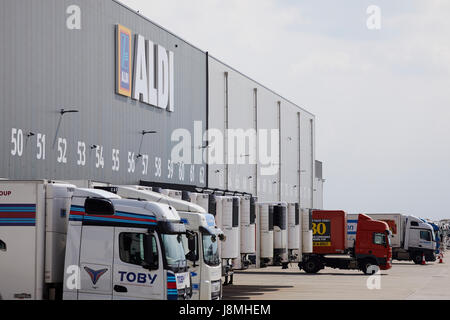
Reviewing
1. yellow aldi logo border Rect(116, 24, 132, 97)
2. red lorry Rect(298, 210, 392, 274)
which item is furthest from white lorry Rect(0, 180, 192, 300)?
red lorry Rect(298, 210, 392, 274)

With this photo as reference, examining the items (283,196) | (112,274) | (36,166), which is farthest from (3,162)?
(283,196)

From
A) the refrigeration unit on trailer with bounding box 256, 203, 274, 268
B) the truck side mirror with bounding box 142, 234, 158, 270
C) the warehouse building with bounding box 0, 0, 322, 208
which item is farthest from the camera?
the refrigeration unit on trailer with bounding box 256, 203, 274, 268

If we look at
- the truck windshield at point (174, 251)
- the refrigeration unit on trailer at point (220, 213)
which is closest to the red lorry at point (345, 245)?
the refrigeration unit on trailer at point (220, 213)

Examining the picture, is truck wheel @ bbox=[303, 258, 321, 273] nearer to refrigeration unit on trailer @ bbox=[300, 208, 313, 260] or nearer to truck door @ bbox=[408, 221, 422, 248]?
refrigeration unit on trailer @ bbox=[300, 208, 313, 260]

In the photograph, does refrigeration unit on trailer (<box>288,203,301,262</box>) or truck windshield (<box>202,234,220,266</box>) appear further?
refrigeration unit on trailer (<box>288,203,301,262</box>)

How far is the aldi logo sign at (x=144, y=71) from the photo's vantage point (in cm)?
3616

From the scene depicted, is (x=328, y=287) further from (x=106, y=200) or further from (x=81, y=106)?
(x=106, y=200)

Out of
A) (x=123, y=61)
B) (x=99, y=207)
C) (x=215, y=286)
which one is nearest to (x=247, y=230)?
(x=215, y=286)

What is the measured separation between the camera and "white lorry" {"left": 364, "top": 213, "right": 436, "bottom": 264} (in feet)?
177

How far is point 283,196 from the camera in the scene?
65.2 metres

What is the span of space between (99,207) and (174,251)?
1.91 m

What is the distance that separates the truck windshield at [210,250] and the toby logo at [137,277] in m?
4.73

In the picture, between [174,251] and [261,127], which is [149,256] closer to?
[174,251]

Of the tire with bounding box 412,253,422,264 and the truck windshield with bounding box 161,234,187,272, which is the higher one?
the truck windshield with bounding box 161,234,187,272
